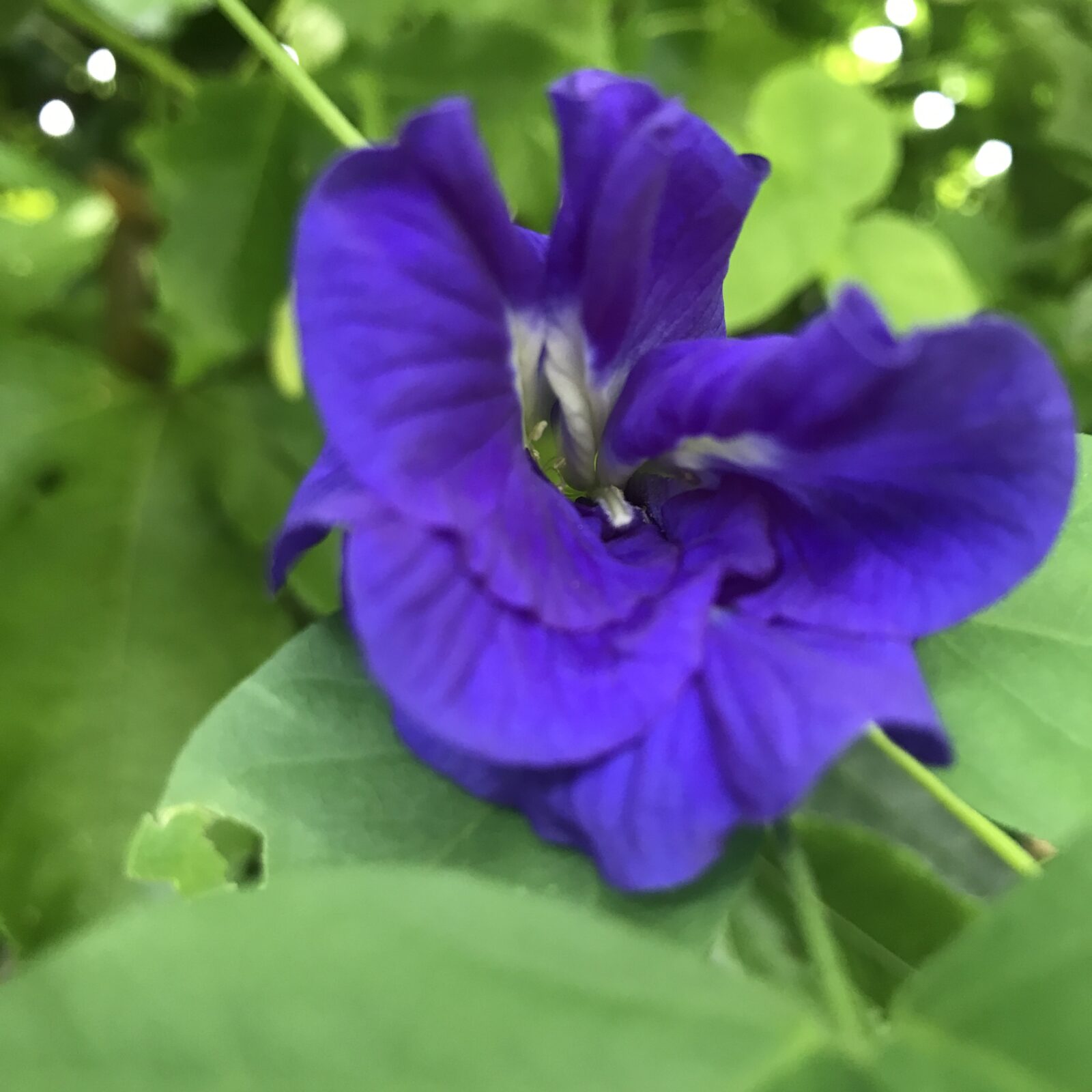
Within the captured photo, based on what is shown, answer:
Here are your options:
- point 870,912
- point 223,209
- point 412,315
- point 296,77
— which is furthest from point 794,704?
point 223,209

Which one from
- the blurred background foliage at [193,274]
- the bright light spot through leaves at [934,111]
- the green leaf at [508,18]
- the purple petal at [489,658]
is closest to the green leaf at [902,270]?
the blurred background foliage at [193,274]

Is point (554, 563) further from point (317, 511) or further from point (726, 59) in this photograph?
point (726, 59)

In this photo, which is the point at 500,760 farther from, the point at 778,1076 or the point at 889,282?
the point at 889,282

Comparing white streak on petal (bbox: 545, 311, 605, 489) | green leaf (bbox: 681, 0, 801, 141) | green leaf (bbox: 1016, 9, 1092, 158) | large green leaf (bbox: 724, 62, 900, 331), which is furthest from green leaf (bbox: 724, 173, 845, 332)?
white streak on petal (bbox: 545, 311, 605, 489)

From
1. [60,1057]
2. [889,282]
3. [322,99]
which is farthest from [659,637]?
[889,282]

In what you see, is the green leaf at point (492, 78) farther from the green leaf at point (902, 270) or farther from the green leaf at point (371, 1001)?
the green leaf at point (371, 1001)

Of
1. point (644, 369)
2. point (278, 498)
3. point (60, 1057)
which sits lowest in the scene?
point (278, 498)

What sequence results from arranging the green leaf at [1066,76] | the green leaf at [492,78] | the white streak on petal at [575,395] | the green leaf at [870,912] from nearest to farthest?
the white streak on petal at [575,395] < the green leaf at [870,912] < the green leaf at [492,78] < the green leaf at [1066,76]
